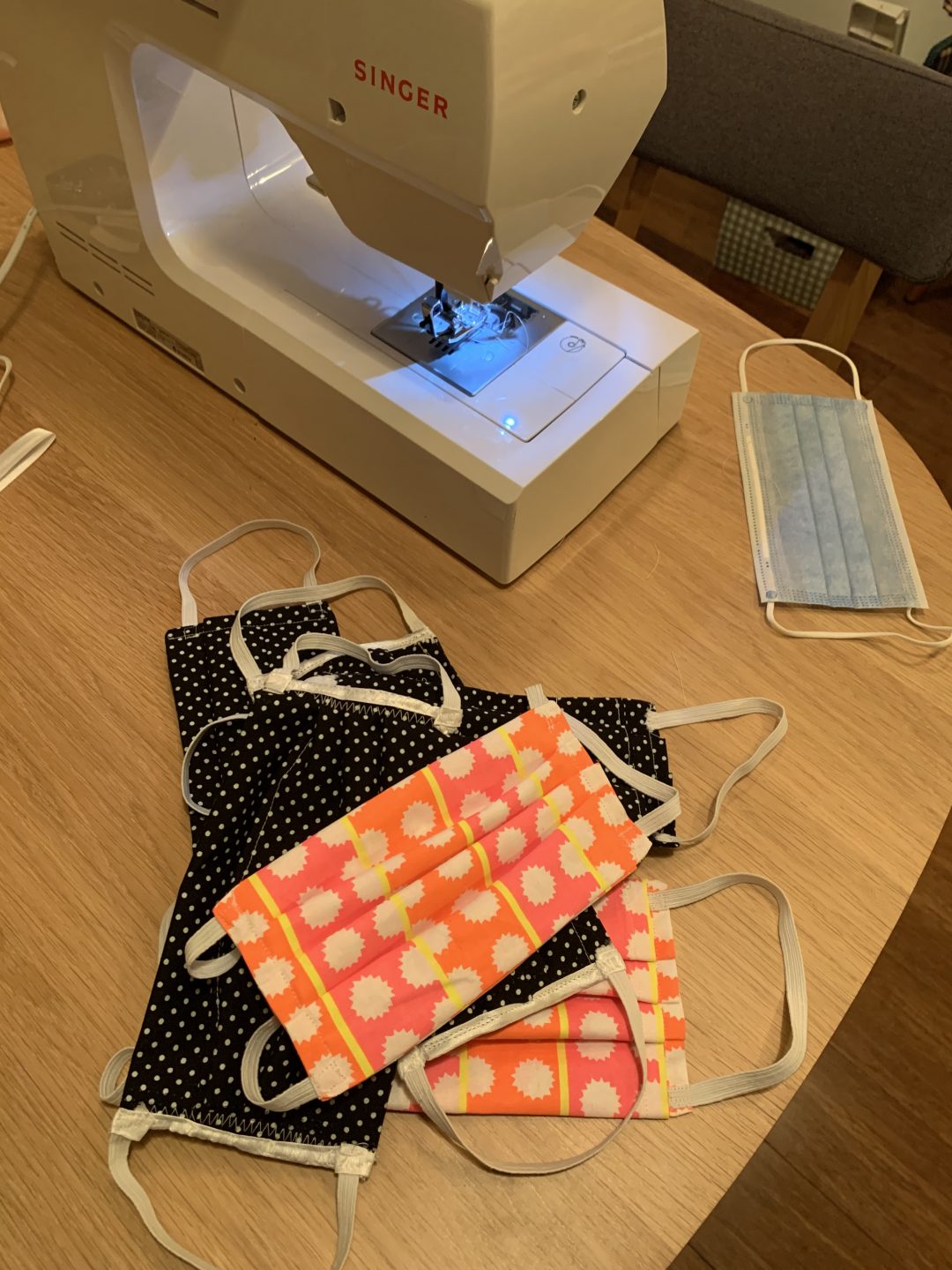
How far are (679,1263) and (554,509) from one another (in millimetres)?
937

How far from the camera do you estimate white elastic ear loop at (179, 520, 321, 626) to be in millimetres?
768

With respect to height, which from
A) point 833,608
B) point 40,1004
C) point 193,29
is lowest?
point 40,1004

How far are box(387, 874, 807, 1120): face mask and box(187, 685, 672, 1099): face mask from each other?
4 cm

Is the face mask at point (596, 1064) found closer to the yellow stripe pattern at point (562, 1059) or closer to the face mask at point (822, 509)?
the yellow stripe pattern at point (562, 1059)

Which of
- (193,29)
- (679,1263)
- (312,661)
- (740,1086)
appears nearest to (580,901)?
(740,1086)

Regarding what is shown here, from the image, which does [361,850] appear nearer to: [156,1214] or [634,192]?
[156,1214]

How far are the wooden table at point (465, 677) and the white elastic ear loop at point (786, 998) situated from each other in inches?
0.4

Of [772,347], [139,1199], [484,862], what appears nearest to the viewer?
[139,1199]

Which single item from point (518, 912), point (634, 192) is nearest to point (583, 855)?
point (518, 912)

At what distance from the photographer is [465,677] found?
0.75m

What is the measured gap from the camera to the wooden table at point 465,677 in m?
0.54

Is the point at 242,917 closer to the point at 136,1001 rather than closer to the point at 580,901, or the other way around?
the point at 136,1001

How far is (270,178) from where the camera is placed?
90 centimetres

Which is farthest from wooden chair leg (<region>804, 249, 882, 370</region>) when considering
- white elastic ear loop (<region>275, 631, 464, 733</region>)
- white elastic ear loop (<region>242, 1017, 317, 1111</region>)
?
white elastic ear loop (<region>242, 1017, 317, 1111</region>)
